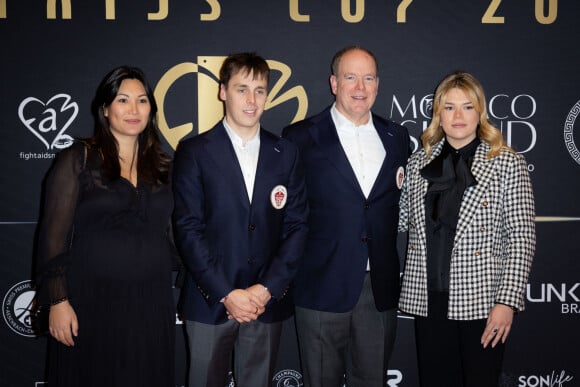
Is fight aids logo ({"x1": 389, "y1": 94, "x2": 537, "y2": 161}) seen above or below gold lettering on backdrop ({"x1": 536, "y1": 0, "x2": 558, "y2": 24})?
below

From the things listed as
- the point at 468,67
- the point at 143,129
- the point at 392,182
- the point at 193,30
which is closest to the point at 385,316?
the point at 392,182

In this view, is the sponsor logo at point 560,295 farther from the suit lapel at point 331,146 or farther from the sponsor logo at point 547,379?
the suit lapel at point 331,146

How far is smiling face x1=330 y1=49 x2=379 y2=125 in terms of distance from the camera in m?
2.72

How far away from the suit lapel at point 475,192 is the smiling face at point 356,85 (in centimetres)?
61

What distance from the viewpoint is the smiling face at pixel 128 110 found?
2430 mm

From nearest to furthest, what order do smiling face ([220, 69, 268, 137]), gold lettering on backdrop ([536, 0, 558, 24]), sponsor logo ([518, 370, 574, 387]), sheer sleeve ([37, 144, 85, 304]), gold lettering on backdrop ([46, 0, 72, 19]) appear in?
sheer sleeve ([37, 144, 85, 304]), smiling face ([220, 69, 268, 137]), gold lettering on backdrop ([46, 0, 72, 19]), gold lettering on backdrop ([536, 0, 558, 24]), sponsor logo ([518, 370, 574, 387])

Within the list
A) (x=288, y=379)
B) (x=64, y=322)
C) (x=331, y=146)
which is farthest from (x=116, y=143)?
(x=288, y=379)

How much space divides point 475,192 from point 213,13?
1936 mm

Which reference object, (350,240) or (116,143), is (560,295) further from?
(116,143)

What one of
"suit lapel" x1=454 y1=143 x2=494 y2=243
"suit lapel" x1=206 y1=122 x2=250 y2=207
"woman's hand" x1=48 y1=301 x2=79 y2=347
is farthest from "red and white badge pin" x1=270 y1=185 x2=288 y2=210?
"woman's hand" x1=48 y1=301 x2=79 y2=347

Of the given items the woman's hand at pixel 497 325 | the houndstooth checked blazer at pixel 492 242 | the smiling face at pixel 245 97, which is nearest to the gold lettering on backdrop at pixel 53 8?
the smiling face at pixel 245 97

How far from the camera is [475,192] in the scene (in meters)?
2.45

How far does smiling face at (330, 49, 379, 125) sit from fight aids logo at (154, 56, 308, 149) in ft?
2.24

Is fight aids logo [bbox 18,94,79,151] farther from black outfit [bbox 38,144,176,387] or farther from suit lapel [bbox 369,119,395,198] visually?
suit lapel [bbox 369,119,395,198]
